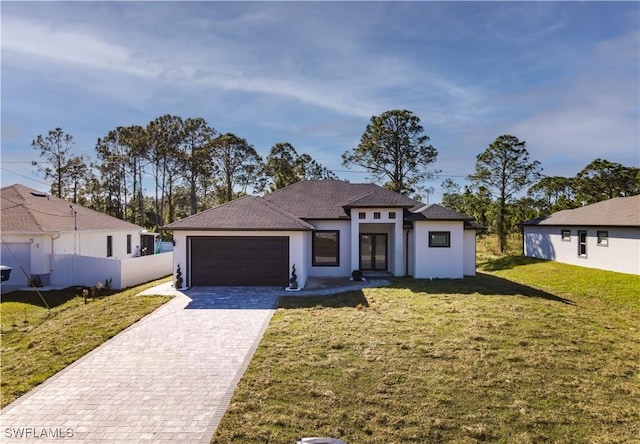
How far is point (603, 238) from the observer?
20453mm

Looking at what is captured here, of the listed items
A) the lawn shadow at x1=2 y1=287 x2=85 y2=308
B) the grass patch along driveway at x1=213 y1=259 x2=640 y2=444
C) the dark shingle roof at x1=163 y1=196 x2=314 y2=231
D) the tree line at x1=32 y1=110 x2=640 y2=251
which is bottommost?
the grass patch along driveway at x1=213 y1=259 x2=640 y2=444

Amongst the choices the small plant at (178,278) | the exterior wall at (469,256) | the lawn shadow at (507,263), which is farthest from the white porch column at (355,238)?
the lawn shadow at (507,263)

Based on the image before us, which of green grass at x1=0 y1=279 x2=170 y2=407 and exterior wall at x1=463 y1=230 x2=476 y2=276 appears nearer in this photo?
green grass at x1=0 y1=279 x2=170 y2=407

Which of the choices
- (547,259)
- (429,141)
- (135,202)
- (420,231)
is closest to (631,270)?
(547,259)

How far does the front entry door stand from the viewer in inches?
→ 814

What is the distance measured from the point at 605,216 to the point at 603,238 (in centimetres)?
165

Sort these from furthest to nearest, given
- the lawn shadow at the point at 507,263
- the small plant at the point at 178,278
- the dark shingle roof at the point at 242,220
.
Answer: the lawn shadow at the point at 507,263
the small plant at the point at 178,278
the dark shingle roof at the point at 242,220

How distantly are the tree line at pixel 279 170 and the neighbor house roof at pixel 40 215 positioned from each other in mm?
15072

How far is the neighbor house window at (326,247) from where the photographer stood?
19250 millimetres

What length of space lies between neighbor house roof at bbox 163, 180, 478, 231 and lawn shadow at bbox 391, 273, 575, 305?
10.6ft

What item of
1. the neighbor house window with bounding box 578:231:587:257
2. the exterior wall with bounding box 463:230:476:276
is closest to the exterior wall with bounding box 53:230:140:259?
the exterior wall with bounding box 463:230:476:276

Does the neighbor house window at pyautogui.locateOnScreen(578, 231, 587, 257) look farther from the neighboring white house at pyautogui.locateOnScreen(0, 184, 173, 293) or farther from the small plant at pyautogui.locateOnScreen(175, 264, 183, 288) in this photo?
the neighboring white house at pyautogui.locateOnScreen(0, 184, 173, 293)

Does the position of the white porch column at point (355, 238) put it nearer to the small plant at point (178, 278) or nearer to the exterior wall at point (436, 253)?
the exterior wall at point (436, 253)

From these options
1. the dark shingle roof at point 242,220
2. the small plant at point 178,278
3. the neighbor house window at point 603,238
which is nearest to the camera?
the dark shingle roof at point 242,220
